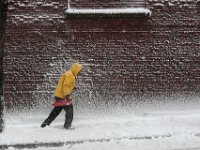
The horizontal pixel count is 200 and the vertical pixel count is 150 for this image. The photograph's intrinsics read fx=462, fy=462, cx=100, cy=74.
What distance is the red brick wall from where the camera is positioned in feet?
37.4

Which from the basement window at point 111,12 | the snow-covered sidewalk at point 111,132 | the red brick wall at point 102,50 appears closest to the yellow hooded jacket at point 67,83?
the snow-covered sidewalk at point 111,132

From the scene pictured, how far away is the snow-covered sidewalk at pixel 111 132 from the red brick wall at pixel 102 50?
0.57 m

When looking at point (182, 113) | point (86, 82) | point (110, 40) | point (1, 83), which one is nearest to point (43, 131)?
point (1, 83)

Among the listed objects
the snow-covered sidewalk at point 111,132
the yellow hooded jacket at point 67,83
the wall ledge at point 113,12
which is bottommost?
→ the snow-covered sidewalk at point 111,132

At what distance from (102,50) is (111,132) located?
267cm

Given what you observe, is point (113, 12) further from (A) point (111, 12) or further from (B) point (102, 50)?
(B) point (102, 50)

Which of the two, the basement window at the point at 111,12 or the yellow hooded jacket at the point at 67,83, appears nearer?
the yellow hooded jacket at the point at 67,83

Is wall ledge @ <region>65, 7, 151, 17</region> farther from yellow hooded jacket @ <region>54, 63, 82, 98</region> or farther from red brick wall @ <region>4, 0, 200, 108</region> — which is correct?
yellow hooded jacket @ <region>54, 63, 82, 98</region>

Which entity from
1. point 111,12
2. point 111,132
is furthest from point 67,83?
point 111,12

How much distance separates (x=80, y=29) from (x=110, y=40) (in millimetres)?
803

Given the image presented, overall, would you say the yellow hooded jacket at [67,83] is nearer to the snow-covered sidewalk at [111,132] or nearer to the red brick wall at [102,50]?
the snow-covered sidewalk at [111,132]

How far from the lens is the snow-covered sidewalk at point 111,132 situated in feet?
28.8

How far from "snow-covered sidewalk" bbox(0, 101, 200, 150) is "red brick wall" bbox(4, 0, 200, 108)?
1.87ft

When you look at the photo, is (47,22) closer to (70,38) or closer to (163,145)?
(70,38)
